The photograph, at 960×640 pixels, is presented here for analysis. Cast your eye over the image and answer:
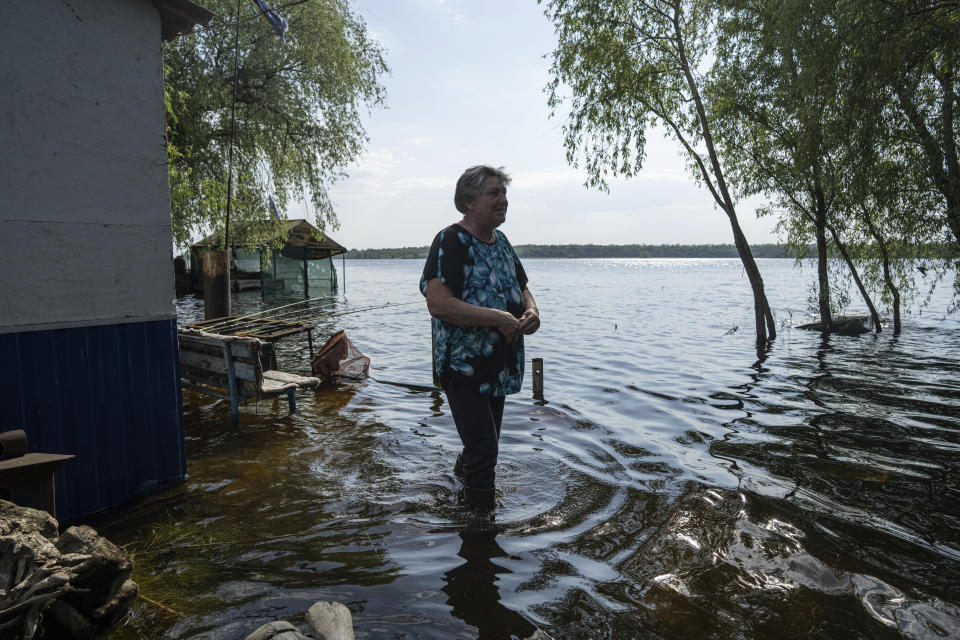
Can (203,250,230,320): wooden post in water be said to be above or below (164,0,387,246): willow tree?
below

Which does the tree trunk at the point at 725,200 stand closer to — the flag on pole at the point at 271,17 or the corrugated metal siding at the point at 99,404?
the flag on pole at the point at 271,17

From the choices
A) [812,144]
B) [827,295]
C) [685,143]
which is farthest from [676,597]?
[827,295]

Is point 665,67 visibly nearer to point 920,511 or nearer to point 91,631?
point 920,511

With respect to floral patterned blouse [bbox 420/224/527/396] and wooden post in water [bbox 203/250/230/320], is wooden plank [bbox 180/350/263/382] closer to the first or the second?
floral patterned blouse [bbox 420/224/527/396]

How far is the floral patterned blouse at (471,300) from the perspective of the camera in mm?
3641

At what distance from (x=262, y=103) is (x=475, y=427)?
1450 cm

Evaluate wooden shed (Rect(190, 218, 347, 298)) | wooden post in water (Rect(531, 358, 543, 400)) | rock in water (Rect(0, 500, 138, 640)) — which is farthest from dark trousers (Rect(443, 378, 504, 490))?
wooden shed (Rect(190, 218, 347, 298))

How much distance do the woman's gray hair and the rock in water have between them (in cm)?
273

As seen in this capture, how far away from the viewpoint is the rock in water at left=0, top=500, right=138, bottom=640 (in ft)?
7.27

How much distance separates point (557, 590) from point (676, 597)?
66 cm

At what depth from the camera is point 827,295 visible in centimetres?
1723

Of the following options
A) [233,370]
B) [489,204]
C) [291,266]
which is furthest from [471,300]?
[291,266]

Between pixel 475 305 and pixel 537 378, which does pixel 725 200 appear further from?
pixel 475 305

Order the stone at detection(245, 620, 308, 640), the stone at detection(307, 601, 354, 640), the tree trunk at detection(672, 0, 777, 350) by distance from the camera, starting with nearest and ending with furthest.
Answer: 1. the stone at detection(245, 620, 308, 640)
2. the stone at detection(307, 601, 354, 640)
3. the tree trunk at detection(672, 0, 777, 350)
